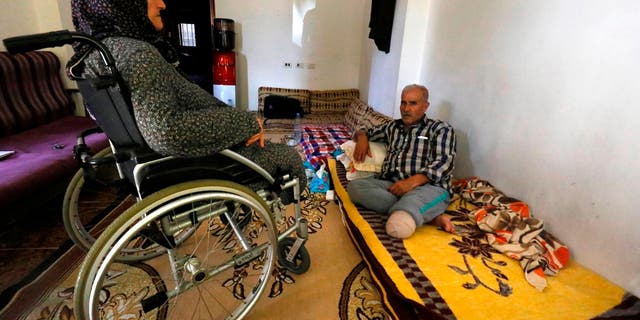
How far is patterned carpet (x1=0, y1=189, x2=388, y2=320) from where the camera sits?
1212 mm

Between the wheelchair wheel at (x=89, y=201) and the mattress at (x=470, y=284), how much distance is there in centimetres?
107

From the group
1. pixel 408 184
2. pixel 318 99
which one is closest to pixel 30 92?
pixel 318 99

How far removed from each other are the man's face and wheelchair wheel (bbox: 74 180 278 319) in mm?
1066

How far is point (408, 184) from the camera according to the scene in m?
1.68

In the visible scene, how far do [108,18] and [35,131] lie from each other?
6.01 ft

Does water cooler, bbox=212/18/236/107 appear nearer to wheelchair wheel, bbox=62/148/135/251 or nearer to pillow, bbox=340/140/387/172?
wheelchair wheel, bbox=62/148/135/251

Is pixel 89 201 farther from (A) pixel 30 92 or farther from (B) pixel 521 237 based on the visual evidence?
(B) pixel 521 237

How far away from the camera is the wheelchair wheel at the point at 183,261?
2.62 ft

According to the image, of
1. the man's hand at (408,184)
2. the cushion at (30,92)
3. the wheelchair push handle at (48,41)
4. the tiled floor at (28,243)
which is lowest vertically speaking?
the tiled floor at (28,243)

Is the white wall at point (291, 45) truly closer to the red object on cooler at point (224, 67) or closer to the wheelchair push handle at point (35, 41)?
the red object on cooler at point (224, 67)

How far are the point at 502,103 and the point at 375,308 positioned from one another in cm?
129

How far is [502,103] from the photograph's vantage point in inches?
67.1

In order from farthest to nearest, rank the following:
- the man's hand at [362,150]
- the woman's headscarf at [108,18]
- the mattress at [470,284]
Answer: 1. the man's hand at [362,150]
2. the mattress at [470,284]
3. the woman's headscarf at [108,18]

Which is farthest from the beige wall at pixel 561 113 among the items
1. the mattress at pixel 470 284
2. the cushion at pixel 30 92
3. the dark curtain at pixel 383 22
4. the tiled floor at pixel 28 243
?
the cushion at pixel 30 92
